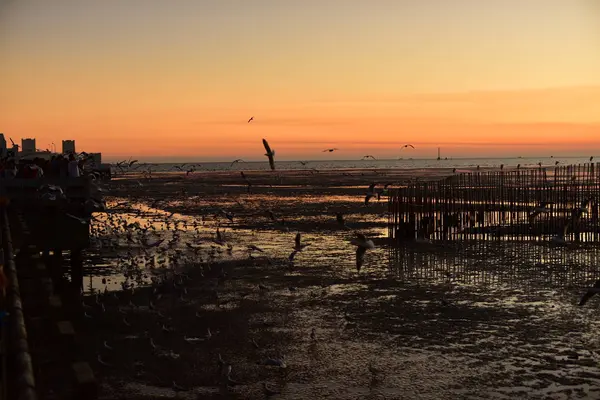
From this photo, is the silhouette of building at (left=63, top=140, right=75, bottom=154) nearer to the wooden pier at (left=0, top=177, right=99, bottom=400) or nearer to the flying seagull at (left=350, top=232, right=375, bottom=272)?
the wooden pier at (left=0, top=177, right=99, bottom=400)

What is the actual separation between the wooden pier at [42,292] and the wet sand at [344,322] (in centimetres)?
100

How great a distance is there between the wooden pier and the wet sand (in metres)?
1.00

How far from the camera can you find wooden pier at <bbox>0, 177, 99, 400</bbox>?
7.93m

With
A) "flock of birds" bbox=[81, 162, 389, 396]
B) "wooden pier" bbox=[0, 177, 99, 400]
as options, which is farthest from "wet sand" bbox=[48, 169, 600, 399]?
"wooden pier" bbox=[0, 177, 99, 400]

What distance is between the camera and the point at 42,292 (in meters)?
12.4

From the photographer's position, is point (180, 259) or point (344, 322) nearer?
point (344, 322)

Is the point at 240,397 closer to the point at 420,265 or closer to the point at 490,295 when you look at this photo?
the point at 490,295

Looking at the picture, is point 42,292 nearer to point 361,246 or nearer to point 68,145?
point 361,246

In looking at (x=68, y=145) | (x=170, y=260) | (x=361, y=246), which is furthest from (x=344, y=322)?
(x=68, y=145)

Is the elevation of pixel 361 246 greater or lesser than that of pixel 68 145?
lesser

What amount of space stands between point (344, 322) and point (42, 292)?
661 cm

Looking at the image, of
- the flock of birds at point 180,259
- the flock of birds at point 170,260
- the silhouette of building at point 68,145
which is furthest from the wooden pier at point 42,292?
the silhouette of building at point 68,145

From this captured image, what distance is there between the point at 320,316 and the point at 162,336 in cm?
382

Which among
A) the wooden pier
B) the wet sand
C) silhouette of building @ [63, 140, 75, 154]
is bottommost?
the wet sand
